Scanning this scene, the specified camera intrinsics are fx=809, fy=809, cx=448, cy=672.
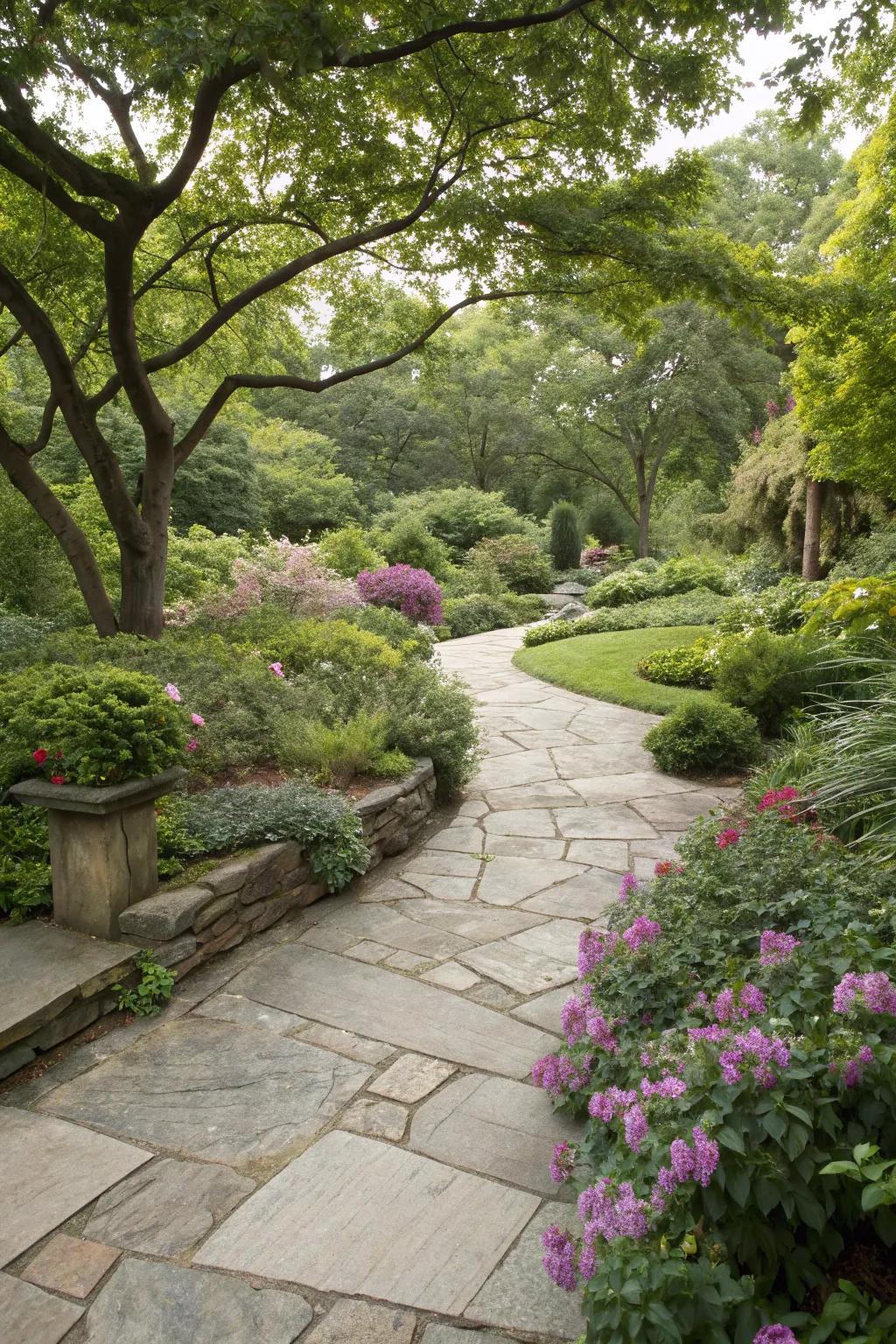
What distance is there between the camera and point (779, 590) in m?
10.1

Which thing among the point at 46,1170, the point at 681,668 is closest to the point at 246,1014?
the point at 46,1170

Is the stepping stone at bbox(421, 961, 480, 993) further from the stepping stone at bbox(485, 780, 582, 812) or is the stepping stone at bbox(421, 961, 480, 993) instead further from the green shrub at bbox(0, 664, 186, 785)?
the stepping stone at bbox(485, 780, 582, 812)

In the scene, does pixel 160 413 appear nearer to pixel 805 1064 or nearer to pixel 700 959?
pixel 700 959

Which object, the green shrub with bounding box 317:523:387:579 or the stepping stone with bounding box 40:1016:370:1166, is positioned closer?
the stepping stone with bounding box 40:1016:370:1166

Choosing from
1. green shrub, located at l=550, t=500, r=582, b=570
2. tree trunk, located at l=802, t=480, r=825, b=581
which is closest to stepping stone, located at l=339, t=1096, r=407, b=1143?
tree trunk, located at l=802, t=480, r=825, b=581

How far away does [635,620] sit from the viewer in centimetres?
1229

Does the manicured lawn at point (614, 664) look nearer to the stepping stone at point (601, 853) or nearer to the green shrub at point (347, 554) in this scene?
the stepping stone at point (601, 853)

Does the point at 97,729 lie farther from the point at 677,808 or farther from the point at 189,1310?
the point at 677,808

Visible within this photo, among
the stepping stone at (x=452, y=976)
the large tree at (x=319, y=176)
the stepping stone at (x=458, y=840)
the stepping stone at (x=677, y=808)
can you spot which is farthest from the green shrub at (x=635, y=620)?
the stepping stone at (x=452, y=976)

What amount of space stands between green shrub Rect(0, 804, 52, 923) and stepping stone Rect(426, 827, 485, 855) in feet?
6.17

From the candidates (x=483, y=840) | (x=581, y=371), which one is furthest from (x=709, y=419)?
(x=483, y=840)

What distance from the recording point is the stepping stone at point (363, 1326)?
152cm

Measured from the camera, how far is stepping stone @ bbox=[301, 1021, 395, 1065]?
2.40 meters

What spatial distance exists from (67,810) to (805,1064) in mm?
2359
